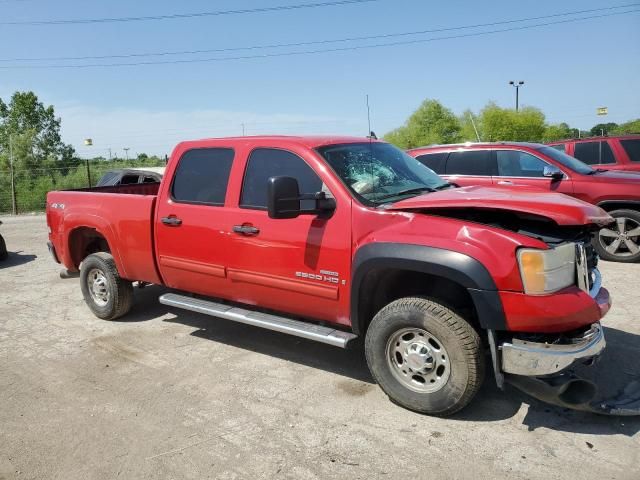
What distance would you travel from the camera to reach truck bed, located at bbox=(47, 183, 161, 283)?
516 cm

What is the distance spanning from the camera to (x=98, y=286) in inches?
235

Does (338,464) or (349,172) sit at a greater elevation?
(349,172)

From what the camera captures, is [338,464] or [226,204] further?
[226,204]

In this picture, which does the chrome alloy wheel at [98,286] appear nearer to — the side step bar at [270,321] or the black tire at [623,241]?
the side step bar at [270,321]

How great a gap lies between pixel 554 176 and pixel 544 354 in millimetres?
5346

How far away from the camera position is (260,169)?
439 centimetres

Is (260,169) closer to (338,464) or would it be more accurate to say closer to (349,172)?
(349,172)

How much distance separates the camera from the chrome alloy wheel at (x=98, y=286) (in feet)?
19.4

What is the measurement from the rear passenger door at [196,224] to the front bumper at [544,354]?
2.43m

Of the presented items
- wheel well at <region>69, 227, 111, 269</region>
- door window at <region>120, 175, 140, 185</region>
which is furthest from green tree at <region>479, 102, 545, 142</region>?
wheel well at <region>69, 227, 111, 269</region>

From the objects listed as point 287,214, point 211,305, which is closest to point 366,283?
point 287,214

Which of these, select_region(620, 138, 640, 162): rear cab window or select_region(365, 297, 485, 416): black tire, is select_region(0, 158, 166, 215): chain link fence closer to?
select_region(620, 138, 640, 162): rear cab window

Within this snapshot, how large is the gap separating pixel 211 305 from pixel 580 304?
3046 millimetres

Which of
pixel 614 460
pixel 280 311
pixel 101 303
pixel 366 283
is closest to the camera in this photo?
pixel 614 460
